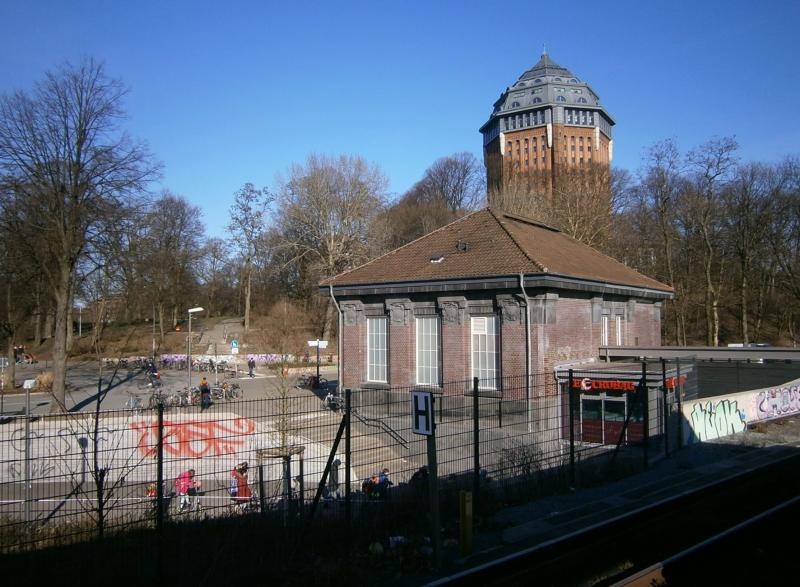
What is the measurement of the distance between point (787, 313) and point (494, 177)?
135ft

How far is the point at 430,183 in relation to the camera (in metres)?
76.2

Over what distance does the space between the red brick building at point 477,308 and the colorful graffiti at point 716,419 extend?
541cm

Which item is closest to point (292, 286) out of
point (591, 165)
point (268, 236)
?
point (268, 236)

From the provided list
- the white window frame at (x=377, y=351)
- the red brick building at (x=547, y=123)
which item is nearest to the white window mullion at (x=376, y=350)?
the white window frame at (x=377, y=351)

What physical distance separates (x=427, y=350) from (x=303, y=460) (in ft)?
51.0

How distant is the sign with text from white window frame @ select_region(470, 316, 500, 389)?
1458cm

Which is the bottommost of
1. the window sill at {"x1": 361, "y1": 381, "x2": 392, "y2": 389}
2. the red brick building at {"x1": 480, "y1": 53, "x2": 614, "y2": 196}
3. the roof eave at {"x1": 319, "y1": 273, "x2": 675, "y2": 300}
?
the window sill at {"x1": 361, "y1": 381, "x2": 392, "y2": 389}

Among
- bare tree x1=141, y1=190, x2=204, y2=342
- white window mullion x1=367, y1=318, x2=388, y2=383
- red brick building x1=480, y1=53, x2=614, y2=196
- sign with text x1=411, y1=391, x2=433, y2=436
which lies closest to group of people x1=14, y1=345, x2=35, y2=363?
bare tree x1=141, y1=190, x2=204, y2=342

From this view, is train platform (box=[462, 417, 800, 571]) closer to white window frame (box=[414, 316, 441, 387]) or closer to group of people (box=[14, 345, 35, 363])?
white window frame (box=[414, 316, 441, 387])

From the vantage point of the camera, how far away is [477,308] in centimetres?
2273

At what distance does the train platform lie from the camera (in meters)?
8.61

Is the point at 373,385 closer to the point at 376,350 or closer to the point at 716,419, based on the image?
the point at 376,350

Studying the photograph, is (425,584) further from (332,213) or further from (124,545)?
(332,213)

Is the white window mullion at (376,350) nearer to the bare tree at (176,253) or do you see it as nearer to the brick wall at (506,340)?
the brick wall at (506,340)
